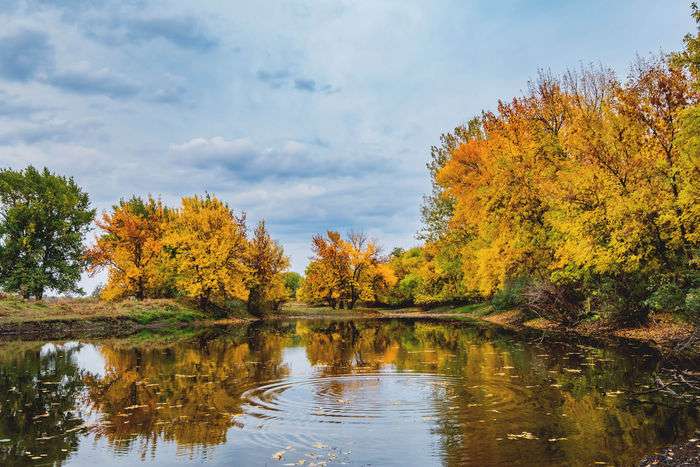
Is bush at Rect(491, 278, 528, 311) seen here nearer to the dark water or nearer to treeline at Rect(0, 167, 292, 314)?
the dark water

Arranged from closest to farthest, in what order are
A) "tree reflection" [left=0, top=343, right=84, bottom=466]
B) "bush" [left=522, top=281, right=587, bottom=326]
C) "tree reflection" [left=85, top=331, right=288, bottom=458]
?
"tree reflection" [left=0, top=343, right=84, bottom=466] < "tree reflection" [left=85, top=331, right=288, bottom=458] < "bush" [left=522, top=281, right=587, bottom=326]

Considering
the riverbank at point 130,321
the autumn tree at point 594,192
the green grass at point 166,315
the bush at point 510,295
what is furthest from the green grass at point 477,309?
the green grass at point 166,315

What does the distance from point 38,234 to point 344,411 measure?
4867 centimetres

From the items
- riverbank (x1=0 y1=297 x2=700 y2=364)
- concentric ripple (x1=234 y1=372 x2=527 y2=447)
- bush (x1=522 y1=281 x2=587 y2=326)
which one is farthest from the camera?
bush (x1=522 y1=281 x2=587 y2=326)

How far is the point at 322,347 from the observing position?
23953 millimetres

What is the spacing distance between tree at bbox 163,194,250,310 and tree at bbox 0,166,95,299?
9042 mm

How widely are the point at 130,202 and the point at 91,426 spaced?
6106 cm

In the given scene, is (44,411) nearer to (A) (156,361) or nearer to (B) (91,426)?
(B) (91,426)

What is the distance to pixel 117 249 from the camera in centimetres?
5100

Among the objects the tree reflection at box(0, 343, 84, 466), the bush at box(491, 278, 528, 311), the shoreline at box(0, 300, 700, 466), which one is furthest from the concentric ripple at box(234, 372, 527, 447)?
the bush at box(491, 278, 528, 311)

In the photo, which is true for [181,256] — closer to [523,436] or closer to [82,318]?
[82,318]

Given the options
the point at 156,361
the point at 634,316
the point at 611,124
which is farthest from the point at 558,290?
the point at 156,361

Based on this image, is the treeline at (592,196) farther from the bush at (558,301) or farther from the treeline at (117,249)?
the treeline at (117,249)

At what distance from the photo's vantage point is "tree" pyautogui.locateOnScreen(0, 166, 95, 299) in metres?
48.1
